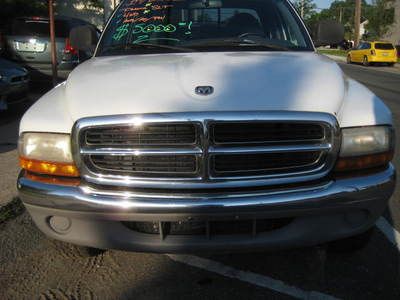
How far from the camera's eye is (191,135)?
2609 mm

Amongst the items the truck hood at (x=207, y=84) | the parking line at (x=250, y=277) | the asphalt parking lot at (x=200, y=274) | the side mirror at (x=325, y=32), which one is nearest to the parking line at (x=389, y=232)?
the asphalt parking lot at (x=200, y=274)

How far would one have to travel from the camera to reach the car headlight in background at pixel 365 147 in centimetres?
272

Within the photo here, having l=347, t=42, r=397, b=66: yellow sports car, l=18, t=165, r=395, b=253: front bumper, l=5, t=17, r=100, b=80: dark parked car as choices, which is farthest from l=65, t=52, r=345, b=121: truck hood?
l=347, t=42, r=397, b=66: yellow sports car

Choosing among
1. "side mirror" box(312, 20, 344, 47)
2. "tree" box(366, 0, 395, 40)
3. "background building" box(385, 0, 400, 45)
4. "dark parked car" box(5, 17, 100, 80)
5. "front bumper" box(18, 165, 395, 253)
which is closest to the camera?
"front bumper" box(18, 165, 395, 253)

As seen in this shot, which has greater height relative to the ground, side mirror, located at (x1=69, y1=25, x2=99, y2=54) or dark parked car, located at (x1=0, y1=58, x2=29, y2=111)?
side mirror, located at (x1=69, y1=25, x2=99, y2=54)

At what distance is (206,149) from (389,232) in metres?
2.05

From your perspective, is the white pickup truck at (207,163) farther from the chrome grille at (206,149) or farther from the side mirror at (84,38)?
the side mirror at (84,38)

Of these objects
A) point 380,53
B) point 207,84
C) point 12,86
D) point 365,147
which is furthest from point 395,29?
point 207,84

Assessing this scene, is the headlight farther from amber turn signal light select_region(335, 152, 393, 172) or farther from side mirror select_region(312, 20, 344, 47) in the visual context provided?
side mirror select_region(312, 20, 344, 47)

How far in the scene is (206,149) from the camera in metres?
2.59

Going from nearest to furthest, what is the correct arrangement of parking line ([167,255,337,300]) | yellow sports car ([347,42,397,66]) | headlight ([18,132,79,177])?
headlight ([18,132,79,177])
parking line ([167,255,337,300])
yellow sports car ([347,42,397,66])

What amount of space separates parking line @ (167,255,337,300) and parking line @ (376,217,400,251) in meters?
1.01

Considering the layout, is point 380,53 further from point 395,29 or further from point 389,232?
point 389,232

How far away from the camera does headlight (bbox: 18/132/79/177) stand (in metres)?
2.72
